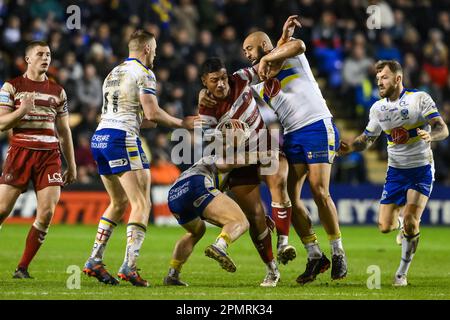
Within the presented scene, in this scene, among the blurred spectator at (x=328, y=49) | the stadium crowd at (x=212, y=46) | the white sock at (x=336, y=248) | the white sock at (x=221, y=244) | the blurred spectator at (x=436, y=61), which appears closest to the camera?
the white sock at (x=221, y=244)

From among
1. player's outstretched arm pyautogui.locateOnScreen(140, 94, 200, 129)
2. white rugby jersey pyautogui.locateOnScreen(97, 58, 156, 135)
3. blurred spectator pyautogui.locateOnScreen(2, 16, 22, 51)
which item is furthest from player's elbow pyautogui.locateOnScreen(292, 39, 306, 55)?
blurred spectator pyautogui.locateOnScreen(2, 16, 22, 51)

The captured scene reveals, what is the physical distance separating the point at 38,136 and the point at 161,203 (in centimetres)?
1016

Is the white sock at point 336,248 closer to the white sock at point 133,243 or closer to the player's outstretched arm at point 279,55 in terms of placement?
the player's outstretched arm at point 279,55

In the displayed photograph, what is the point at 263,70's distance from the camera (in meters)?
10.3

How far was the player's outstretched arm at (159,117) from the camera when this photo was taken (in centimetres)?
951

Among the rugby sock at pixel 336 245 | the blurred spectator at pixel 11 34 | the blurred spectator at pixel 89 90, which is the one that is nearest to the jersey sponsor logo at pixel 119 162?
the rugby sock at pixel 336 245

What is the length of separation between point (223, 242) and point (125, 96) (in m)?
2.16

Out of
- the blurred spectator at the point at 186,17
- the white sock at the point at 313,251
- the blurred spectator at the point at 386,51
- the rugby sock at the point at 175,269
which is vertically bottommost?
the rugby sock at the point at 175,269

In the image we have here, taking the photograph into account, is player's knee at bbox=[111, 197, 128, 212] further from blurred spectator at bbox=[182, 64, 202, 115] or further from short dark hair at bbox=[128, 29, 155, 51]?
blurred spectator at bbox=[182, 64, 202, 115]

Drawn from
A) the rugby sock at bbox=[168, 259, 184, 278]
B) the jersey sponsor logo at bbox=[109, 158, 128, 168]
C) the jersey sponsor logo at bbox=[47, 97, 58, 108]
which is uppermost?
the jersey sponsor logo at bbox=[47, 97, 58, 108]

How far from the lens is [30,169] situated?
10797 millimetres

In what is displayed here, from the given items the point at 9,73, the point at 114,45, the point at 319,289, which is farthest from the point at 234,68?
the point at 319,289

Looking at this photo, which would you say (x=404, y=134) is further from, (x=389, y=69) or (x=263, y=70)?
(x=263, y=70)

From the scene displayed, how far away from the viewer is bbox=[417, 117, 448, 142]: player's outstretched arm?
10.2 meters
